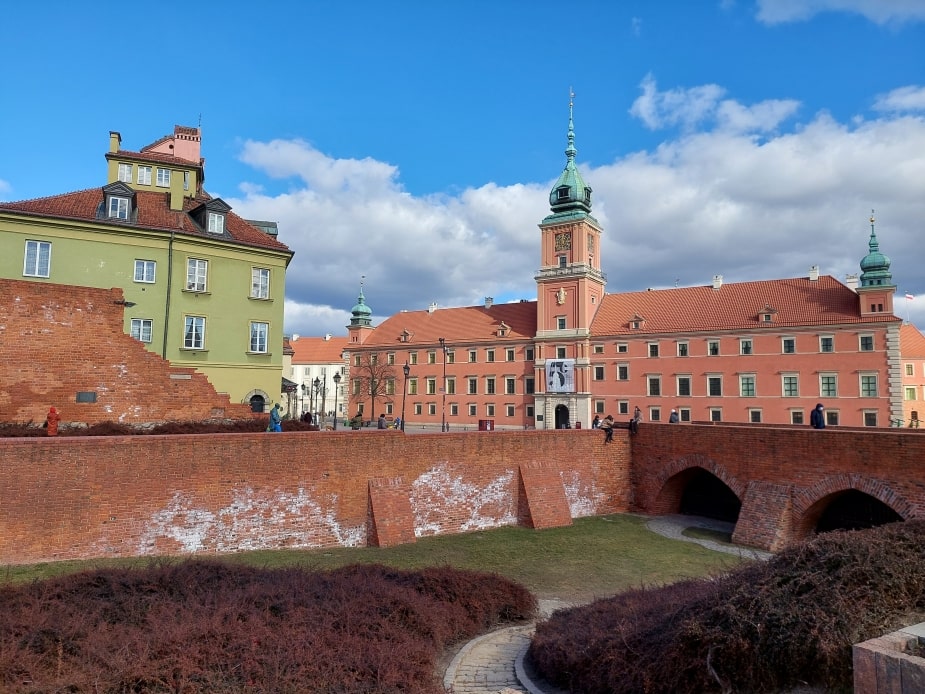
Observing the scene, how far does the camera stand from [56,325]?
15008 mm

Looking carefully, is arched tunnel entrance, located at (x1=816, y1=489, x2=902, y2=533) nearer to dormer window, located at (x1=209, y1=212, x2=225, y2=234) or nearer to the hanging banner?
dormer window, located at (x1=209, y1=212, x2=225, y2=234)

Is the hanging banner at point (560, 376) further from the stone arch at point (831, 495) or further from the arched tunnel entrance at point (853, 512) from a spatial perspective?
the stone arch at point (831, 495)

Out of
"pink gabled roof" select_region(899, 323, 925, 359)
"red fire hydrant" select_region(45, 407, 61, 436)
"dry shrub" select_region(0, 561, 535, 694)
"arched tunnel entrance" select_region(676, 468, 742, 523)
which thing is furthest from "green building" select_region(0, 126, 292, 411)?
"pink gabled roof" select_region(899, 323, 925, 359)

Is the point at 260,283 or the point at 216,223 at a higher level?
the point at 216,223

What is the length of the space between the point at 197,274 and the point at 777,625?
2328 cm

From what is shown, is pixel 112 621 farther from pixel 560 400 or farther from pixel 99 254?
pixel 560 400

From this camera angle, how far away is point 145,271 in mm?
22344

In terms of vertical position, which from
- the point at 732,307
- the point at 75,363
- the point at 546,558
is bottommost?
the point at 546,558

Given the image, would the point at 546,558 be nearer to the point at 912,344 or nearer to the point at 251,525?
the point at 251,525

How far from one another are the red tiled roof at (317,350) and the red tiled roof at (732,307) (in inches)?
1831

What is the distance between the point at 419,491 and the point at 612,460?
338 inches

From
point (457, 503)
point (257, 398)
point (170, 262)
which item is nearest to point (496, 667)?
point (457, 503)

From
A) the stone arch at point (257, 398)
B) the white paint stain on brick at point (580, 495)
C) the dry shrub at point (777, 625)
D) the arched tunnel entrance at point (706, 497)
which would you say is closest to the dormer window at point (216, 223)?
the stone arch at point (257, 398)

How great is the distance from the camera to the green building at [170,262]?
69.6 feet
